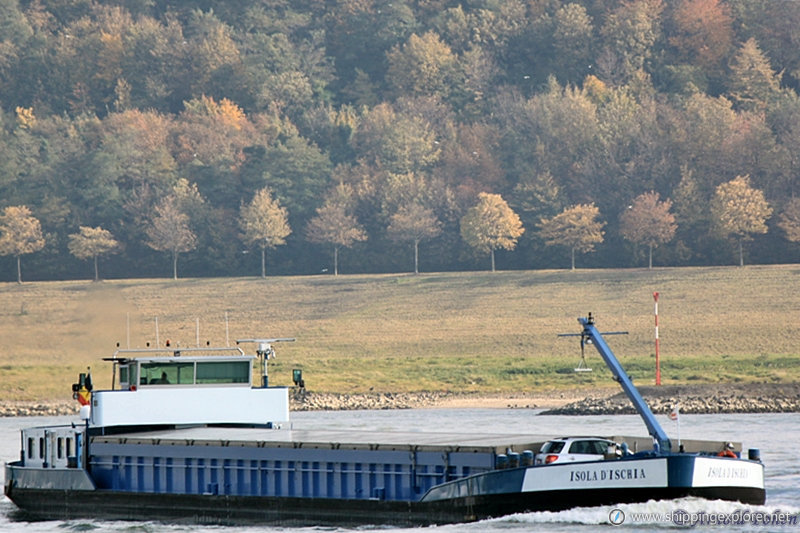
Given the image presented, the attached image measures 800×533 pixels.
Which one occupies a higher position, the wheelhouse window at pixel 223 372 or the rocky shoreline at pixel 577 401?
the wheelhouse window at pixel 223 372

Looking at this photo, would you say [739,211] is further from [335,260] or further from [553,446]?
[553,446]

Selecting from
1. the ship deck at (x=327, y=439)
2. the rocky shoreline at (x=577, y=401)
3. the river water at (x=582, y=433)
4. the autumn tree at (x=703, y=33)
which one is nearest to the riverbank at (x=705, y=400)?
the rocky shoreline at (x=577, y=401)

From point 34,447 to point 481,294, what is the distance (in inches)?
3547

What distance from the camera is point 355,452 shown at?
134 feet

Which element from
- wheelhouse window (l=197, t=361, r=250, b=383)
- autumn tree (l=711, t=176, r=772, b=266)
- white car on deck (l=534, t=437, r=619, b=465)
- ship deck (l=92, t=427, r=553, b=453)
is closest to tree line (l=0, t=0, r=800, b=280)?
autumn tree (l=711, t=176, r=772, b=266)

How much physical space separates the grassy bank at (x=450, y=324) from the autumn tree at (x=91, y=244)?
13.3 m

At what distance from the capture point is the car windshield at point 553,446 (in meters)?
38.1

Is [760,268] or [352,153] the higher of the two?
[352,153]

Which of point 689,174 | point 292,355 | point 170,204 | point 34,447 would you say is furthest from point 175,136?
point 34,447

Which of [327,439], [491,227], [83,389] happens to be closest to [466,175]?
[491,227]

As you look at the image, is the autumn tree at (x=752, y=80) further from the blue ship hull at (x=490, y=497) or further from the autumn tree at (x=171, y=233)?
the blue ship hull at (x=490, y=497)

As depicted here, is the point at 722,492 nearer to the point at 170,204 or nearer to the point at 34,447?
the point at 34,447

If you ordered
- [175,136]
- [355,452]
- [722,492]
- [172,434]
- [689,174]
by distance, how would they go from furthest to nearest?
[175,136]
[689,174]
[172,434]
[355,452]
[722,492]

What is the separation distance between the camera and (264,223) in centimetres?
16688
